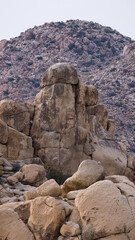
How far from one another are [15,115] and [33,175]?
7.00m

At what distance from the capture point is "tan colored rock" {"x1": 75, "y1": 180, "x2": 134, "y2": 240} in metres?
9.24

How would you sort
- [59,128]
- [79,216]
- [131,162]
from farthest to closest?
[131,162]
[59,128]
[79,216]

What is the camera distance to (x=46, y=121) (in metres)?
26.3

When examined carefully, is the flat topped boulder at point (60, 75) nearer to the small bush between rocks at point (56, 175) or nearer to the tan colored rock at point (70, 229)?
the small bush between rocks at point (56, 175)

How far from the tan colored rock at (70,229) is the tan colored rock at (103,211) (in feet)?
0.57

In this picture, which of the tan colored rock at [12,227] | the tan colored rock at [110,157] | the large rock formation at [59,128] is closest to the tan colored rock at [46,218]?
the tan colored rock at [12,227]

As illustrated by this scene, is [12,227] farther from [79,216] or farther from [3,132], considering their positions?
[3,132]

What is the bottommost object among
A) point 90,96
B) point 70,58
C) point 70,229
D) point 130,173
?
point 130,173

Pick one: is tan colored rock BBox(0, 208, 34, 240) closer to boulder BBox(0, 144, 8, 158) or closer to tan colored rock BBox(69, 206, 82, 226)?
tan colored rock BBox(69, 206, 82, 226)

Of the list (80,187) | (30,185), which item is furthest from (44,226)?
(30,185)

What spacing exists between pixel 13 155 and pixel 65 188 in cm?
1239

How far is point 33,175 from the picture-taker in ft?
64.1

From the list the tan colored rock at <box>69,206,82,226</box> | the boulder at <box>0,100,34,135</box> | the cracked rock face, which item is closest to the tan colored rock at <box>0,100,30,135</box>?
the boulder at <box>0,100,34,135</box>

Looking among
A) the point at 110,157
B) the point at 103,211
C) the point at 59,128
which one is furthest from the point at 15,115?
the point at 103,211
